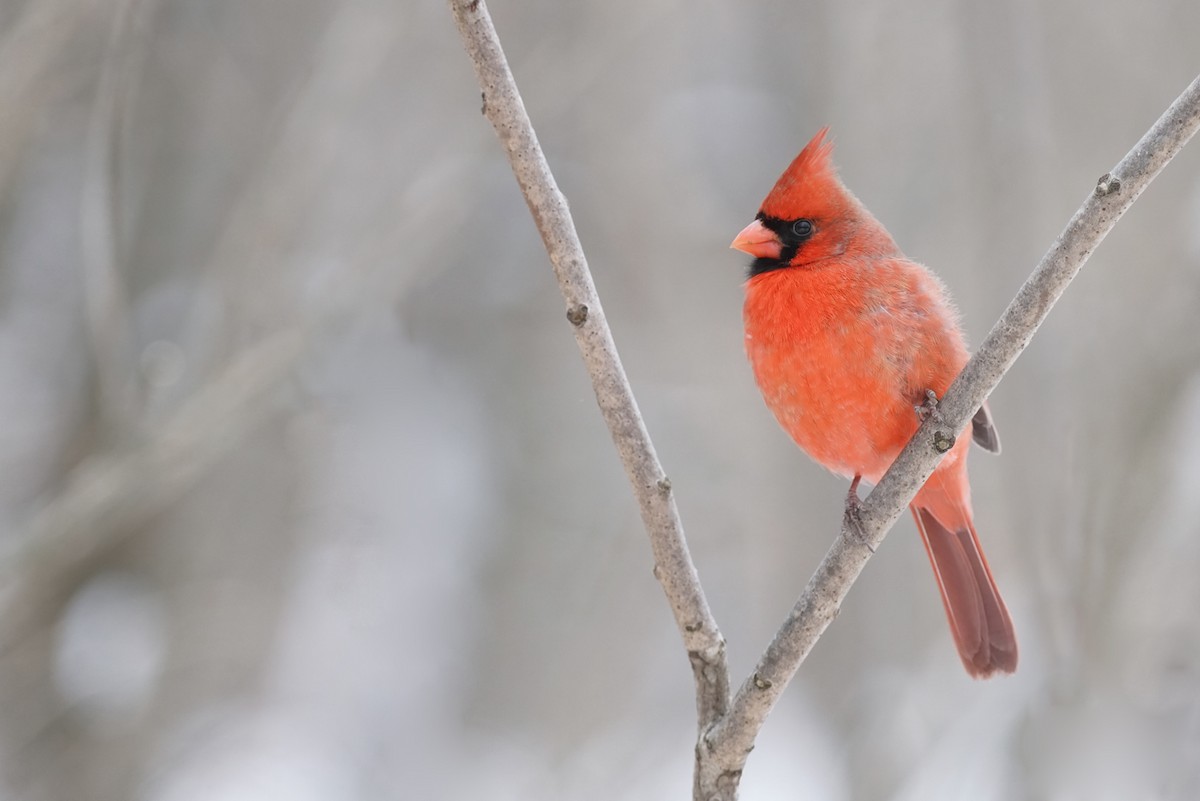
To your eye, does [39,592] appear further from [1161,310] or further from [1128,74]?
[1128,74]

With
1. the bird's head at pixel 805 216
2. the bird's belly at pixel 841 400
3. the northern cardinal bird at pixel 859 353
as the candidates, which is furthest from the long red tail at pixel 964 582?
the bird's head at pixel 805 216

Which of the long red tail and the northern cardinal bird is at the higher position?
the northern cardinal bird

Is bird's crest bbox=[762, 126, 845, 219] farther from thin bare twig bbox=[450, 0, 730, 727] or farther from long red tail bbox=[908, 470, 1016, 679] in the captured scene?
thin bare twig bbox=[450, 0, 730, 727]

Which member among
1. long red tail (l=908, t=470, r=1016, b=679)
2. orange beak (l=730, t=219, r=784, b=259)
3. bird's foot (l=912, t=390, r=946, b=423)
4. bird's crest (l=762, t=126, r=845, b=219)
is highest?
bird's crest (l=762, t=126, r=845, b=219)

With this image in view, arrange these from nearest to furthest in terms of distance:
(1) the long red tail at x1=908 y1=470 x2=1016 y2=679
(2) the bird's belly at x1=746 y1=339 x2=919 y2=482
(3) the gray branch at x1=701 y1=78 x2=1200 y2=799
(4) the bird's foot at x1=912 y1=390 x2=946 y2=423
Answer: (3) the gray branch at x1=701 y1=78 x2=1200 y2=799 < (4) the bird's foot at x1=912 y1=390 x2=946 y2=423 < (2) the bird's belly at x1=746 y1=339 x2=919 y2=482 < (1) the long red tail at x1=908 y1=470 x2=1016 y2=679

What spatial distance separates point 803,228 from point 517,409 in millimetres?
3586

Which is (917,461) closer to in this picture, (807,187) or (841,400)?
(841,400)

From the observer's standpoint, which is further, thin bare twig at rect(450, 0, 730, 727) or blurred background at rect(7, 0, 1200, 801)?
blurred background at rect(7, 0, 1200, 801)

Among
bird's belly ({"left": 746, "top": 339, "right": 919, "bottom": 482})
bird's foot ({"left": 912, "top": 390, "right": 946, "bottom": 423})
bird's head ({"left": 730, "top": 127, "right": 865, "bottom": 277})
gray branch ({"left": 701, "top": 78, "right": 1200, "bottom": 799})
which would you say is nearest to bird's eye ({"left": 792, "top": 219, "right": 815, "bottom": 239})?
bird's head ({"left": 730, "top": 127, "right": 865, "bottom": 277})

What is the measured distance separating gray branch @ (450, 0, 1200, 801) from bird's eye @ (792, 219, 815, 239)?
0.84m

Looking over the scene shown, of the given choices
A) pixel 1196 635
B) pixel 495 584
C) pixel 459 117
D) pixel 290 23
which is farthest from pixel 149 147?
pixel 1196 635

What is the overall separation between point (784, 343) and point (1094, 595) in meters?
1.58

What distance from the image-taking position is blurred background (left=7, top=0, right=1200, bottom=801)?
323 centimetres

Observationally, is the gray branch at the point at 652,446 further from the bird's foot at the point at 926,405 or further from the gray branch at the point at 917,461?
the bird's foot at the point at 926,405
